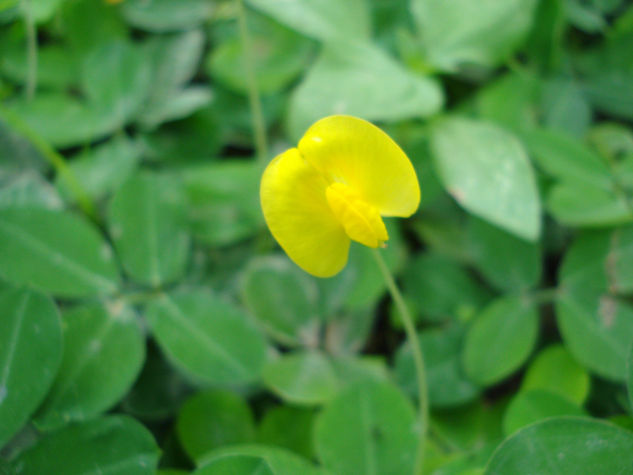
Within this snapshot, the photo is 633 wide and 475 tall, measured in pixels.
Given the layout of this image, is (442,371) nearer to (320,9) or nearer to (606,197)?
(606,197)

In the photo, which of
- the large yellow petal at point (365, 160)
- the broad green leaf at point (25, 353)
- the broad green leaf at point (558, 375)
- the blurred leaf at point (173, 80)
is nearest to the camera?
the large yellow petal at point (365, 160)

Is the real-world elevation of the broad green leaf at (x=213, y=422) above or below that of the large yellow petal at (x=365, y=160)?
below

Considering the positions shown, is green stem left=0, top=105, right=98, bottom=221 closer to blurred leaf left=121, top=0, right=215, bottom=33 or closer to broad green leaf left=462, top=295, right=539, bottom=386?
blurred leaf left=121, top=0, right=215, bottom=33

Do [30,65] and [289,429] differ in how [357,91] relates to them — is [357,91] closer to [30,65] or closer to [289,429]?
[289,429]

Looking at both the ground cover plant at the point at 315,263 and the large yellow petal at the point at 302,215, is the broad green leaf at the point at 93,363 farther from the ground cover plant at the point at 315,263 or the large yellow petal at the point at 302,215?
the large yellow petal at the point at 302,215

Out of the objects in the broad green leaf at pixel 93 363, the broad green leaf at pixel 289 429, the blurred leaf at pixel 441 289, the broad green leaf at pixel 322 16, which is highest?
the broad green leaf at pixel 322 16

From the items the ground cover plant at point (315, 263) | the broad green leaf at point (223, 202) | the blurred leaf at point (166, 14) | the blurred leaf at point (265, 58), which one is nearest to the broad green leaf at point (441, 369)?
the ground cover plant at point (315, 263)
